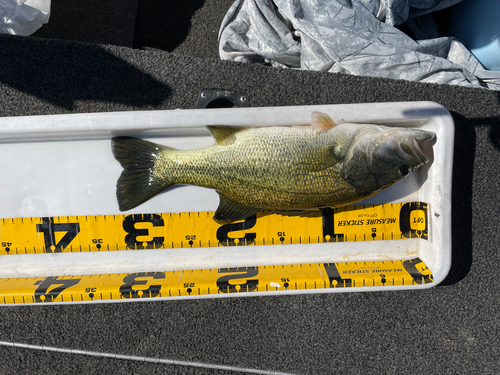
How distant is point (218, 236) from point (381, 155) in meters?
0.82

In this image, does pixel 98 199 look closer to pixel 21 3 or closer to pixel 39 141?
pixel 39 141

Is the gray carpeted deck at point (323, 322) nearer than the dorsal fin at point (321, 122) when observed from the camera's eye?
No

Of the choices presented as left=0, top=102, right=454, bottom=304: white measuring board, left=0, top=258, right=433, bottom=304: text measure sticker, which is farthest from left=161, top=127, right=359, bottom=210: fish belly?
left=0, top=258, right=433, bottom=304: text measure sticker

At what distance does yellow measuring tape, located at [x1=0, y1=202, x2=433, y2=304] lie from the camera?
1.33 m

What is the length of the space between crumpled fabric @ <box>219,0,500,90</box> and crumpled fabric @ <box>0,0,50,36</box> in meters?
0.97

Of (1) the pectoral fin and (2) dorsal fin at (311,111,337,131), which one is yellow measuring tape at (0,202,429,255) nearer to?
(1) the pectoral fin

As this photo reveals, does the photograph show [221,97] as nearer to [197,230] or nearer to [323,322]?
[197,230]

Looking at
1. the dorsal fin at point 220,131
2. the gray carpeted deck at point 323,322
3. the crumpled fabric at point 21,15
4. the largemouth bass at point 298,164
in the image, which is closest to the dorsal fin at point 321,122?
the largemouth bass at point 298,164

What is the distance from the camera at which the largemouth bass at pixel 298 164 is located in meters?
1.03

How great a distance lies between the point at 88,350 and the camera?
163 cm

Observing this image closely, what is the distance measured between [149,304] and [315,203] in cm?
114

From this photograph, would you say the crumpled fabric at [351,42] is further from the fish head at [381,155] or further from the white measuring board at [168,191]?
the fish head at [381,155]

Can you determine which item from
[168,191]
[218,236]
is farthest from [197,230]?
[168,191]

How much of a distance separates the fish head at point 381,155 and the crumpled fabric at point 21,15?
1734 millimetres
